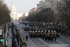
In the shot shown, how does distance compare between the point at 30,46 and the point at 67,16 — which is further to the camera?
the point at 67,16

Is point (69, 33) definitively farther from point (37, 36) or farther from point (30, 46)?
point (30, 46)

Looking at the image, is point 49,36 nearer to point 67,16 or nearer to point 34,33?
point 34,33

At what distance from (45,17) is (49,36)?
5175cm

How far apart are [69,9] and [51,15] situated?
29.0 metres

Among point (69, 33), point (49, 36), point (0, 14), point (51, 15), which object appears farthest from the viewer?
point (51, 15)

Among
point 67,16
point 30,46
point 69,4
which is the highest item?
point 69,4

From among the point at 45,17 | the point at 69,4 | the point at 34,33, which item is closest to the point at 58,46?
the point at 34,33

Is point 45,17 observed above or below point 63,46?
above

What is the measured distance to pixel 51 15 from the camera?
240 ft

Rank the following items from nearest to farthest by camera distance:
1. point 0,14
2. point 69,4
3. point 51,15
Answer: point 0,14 < point 69,4 < point 51,15

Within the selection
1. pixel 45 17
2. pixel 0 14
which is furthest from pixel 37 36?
pixel 45 17

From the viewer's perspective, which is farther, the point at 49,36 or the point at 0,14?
the point at 0,14

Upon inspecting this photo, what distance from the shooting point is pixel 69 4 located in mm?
43281

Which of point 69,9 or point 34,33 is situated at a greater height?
point 69,9
